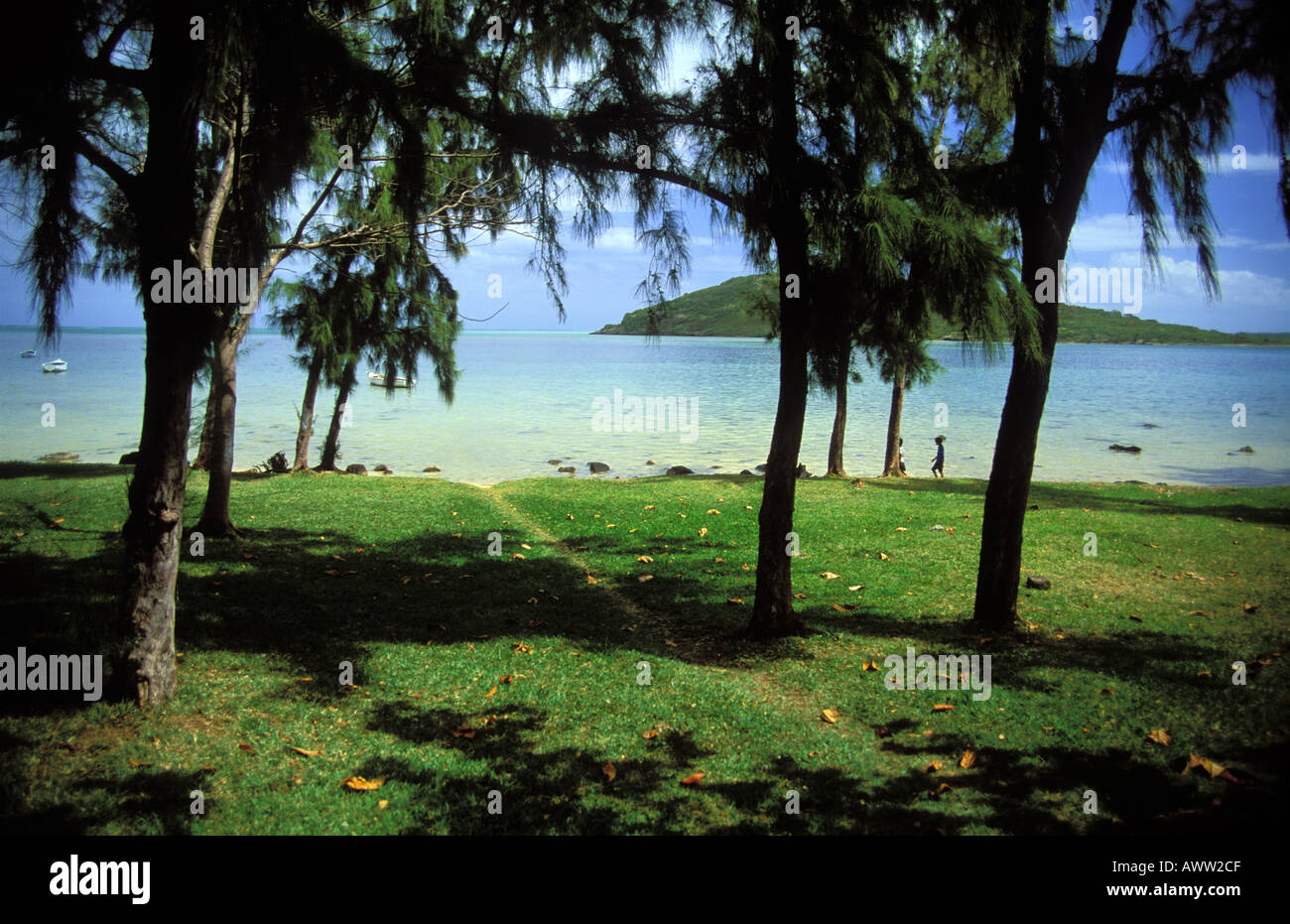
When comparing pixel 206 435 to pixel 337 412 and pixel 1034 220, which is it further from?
pixel 1034 220

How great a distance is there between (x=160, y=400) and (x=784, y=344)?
5.44 meters

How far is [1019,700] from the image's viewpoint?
602 cm

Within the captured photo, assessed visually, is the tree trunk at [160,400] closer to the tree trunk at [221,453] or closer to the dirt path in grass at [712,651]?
the dirt path in grass at [712,651]

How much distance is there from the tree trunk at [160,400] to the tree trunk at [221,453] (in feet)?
20.5

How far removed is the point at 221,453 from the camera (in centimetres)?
1138

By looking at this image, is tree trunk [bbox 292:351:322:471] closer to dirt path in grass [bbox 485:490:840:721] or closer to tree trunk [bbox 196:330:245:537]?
tree trunk [bbox 196:330:245:537]

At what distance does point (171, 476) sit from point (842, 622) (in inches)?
258

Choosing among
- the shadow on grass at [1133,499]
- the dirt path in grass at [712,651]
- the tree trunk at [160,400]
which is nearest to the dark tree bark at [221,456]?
the dirt path in grass at [712,651]

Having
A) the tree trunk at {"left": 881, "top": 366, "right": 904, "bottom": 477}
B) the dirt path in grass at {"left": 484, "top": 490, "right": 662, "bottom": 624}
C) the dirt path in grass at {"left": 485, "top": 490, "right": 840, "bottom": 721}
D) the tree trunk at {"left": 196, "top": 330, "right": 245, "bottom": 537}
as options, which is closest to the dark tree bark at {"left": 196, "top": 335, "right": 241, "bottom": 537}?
the tree trunk at {"left": 196, "top": 330, "right": 245, "bottom": 537}

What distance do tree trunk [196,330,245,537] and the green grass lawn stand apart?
499 mm

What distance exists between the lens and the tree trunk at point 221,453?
443 inches

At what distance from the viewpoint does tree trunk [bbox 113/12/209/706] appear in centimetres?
527

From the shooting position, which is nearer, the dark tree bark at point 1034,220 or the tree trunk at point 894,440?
the dark tree bark at point 1034,220
